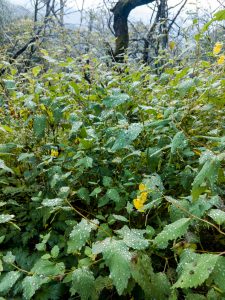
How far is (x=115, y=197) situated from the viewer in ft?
5.22

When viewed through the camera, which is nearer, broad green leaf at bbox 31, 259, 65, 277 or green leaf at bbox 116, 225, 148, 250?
green leaf at bbox 116, 225, 148, 250

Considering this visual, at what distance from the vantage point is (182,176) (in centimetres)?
160

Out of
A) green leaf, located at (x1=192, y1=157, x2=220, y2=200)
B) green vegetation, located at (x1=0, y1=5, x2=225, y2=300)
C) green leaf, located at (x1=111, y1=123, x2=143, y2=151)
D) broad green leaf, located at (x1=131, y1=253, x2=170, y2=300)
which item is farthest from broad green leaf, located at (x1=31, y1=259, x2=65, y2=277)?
green leaf, located at (x1=192, y1=157, x2=220, y2=200)

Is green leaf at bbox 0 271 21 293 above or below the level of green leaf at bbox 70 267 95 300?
below

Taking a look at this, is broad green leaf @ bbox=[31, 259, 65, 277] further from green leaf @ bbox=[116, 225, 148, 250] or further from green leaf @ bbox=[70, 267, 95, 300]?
green leaf @ bbox=[116, 225, 148, 250]

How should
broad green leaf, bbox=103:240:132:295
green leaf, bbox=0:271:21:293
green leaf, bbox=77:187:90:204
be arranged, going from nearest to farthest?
broad green leaf, bbox=103:240:132:295
green leaf, bbox=0:271:21:293
green leaf, bbox=77:187:90:204

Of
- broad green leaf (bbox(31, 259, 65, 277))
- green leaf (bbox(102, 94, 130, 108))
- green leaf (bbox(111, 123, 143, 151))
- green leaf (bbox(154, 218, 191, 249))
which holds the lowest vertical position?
broad green leaf (bbox(31, 259, 65, 277))

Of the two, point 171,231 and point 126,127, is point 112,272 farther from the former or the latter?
point 126,127

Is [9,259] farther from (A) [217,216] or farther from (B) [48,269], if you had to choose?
(A) [217,216]

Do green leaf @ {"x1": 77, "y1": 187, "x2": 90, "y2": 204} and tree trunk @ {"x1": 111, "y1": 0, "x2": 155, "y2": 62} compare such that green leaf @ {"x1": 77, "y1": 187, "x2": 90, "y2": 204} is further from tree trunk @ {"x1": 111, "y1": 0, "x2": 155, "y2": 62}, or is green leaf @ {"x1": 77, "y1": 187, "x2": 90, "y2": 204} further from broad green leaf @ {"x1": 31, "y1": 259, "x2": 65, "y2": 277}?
tree trunk @ {"x1": 111, "y1": 0, "x2": 155, "y2": 62}

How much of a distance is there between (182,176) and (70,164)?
710 mm

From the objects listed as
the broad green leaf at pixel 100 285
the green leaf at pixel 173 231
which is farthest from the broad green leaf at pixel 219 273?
the broad green leaf at pixel 100 285

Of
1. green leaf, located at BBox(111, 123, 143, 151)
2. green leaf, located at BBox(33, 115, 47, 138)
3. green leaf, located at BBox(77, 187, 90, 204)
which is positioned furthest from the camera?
green leaf, located at BBox(33, 115, 47, 138)

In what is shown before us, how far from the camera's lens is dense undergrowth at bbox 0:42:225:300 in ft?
3.69
